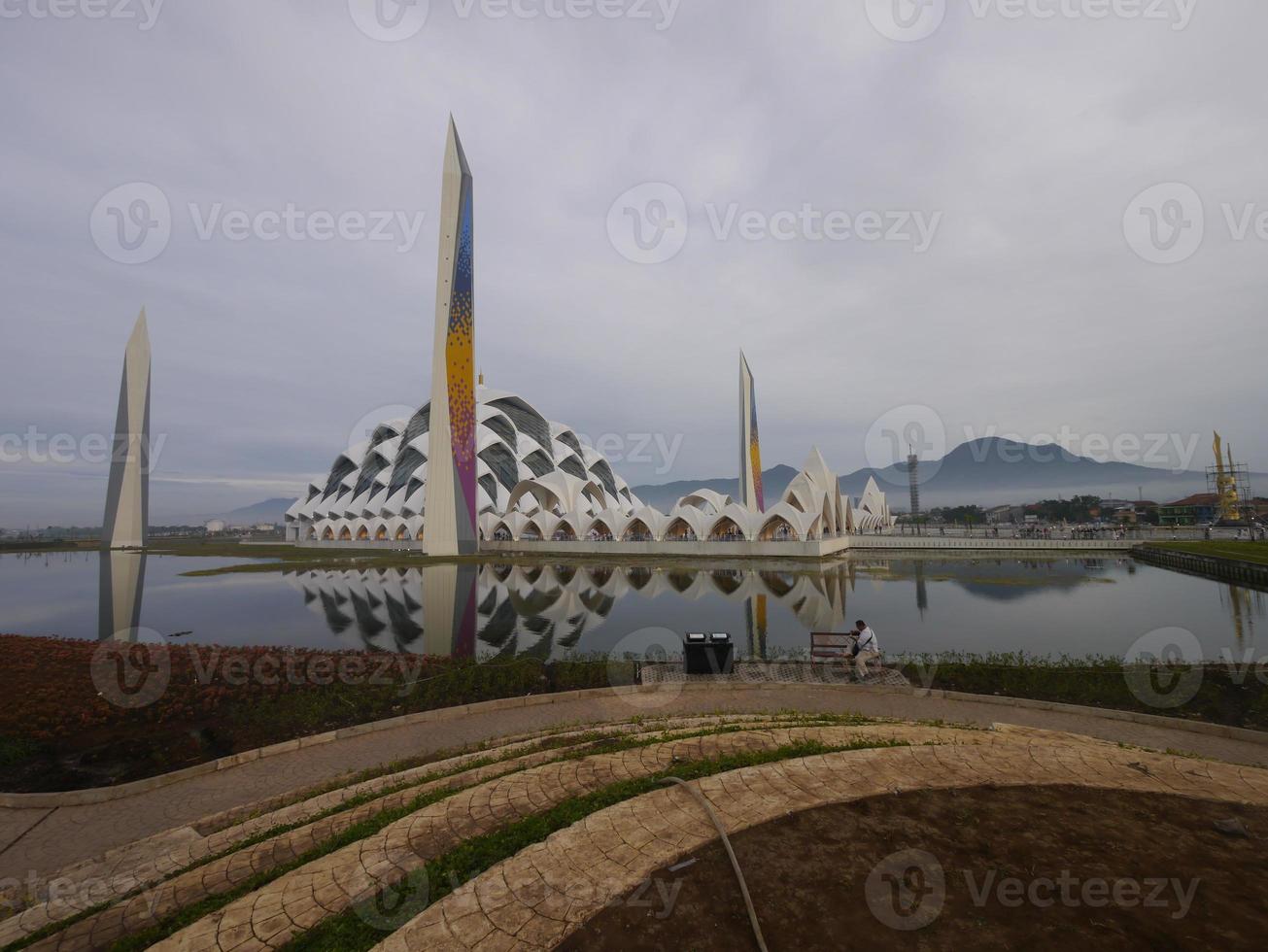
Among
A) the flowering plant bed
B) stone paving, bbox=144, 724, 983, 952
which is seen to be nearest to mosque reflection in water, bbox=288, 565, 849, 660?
the flowering plant bed

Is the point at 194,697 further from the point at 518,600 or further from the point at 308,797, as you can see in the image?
Result: the point at 518,600

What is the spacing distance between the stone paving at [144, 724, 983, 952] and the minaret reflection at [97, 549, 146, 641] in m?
13.1

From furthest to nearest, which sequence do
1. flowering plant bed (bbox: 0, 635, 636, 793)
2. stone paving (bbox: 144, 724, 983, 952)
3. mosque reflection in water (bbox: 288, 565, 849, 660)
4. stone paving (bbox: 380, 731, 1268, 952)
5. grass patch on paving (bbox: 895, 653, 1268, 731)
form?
mosque reflection in water (bbox: 288, 565, 849, 660) < grass patch on paving (bbox: 895, 653, 1268, 731) < flowering plant bed (bbox: 0, 635, 636, 793) < stone paving (bbox: 144, 724, 983, 952) < stone paving (bbox: 380, 731, 1268, 952)

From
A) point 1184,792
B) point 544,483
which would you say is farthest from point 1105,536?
point 1184,792

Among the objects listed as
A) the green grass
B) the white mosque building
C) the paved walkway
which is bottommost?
the paved walkway

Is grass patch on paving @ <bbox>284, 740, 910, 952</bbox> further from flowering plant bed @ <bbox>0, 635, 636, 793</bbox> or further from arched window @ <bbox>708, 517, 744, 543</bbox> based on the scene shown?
arched window @ <bbox>708, 517, 744, 543</bbox>

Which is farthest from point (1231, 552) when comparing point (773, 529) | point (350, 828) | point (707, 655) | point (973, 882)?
point (350, 828)

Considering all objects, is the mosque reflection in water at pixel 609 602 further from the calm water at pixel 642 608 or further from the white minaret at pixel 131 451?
the white minaret at pixel 131 451

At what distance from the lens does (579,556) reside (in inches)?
1346

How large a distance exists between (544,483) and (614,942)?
138ft

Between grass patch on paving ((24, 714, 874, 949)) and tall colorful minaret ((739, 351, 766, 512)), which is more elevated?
tall colorful minaret ((739, 351, 766, 512))

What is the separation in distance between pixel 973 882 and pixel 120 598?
83.4 ft

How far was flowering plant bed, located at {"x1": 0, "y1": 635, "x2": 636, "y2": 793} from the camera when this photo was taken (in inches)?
266

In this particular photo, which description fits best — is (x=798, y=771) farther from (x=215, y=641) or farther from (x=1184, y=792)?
(x=215, y=641)
